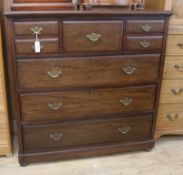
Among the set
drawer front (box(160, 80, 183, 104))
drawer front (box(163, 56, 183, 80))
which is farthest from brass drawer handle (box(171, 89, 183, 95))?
drawer front (box(163, 56, 183, 80))

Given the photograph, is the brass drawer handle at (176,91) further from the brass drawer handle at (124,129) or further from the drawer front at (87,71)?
the brass drawer handle at (124,129)

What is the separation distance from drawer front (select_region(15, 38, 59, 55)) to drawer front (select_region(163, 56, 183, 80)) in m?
0.80

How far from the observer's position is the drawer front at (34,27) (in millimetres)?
1500

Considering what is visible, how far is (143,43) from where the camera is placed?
1.70 metres

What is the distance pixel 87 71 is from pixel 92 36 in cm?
22

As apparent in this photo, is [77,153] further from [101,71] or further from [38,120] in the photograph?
[101,71]

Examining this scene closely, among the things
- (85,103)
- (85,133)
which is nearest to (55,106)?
(85,103)

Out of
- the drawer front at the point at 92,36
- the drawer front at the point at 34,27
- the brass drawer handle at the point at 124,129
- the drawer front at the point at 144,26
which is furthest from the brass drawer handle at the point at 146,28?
the brass drawer handle at the point at 124,129

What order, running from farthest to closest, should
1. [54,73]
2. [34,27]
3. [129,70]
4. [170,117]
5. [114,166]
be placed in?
[170,117] < [114,166] < [129,70] < [54,73] < [34,27]

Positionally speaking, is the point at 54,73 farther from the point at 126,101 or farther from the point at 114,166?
the point at 114,166

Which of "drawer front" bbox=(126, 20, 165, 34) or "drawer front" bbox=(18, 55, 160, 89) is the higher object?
"drawer front" bbox=(126, 20, 165, 34)

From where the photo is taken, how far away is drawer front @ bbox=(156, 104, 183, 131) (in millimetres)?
2020

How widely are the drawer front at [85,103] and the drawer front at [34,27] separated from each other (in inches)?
15.1

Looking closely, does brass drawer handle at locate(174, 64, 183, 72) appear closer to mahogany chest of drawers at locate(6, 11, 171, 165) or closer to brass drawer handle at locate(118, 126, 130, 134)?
mahogany chest of drawers at locate(6, 11, 171, 165)
